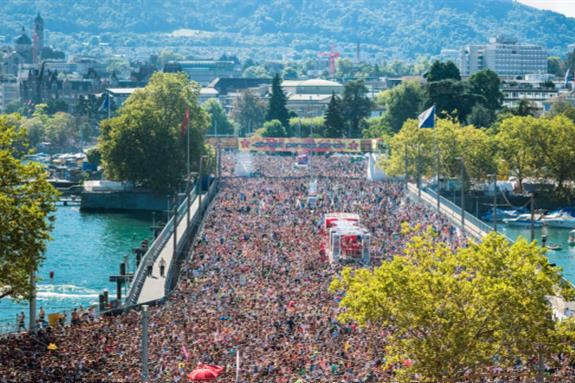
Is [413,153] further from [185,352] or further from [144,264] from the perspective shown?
[185,352]

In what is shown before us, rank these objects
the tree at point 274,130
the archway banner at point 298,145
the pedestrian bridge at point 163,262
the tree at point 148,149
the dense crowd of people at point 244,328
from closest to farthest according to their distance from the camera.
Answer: the dense crowd of people at point 244,328 → the pedestrian bridge at point 163,262 → the tree at point 148,149 → the archway banner at point 298,145 → the tree at point 274,130

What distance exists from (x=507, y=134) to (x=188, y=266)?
175 feet

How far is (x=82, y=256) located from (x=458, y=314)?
5226cm

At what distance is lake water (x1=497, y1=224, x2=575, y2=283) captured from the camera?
79281 millimetres

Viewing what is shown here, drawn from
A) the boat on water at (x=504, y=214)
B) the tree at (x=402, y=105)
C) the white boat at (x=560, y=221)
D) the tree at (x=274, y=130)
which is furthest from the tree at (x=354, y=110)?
the white boat at (x=560, y=221)

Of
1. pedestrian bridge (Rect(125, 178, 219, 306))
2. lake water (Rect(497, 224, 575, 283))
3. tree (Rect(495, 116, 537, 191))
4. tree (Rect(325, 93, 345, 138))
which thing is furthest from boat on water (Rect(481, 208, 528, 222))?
tree (Rect(325, 93, 345, 138))

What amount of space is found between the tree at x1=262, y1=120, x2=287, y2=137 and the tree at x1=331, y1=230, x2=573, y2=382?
14795 cm

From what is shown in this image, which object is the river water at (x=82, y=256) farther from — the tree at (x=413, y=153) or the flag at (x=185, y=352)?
the tree at (x=413, y=153)

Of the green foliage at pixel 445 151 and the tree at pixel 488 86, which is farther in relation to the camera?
the tree at pixel 488 86

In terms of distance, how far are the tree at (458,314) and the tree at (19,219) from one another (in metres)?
10.8

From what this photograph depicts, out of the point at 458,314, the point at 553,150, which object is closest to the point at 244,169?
the point at 553,150

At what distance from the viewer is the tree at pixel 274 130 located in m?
185

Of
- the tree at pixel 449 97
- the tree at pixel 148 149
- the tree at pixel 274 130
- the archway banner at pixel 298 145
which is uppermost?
the tree at pixel 449 97

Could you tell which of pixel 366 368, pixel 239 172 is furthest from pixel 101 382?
pixel 239 172
